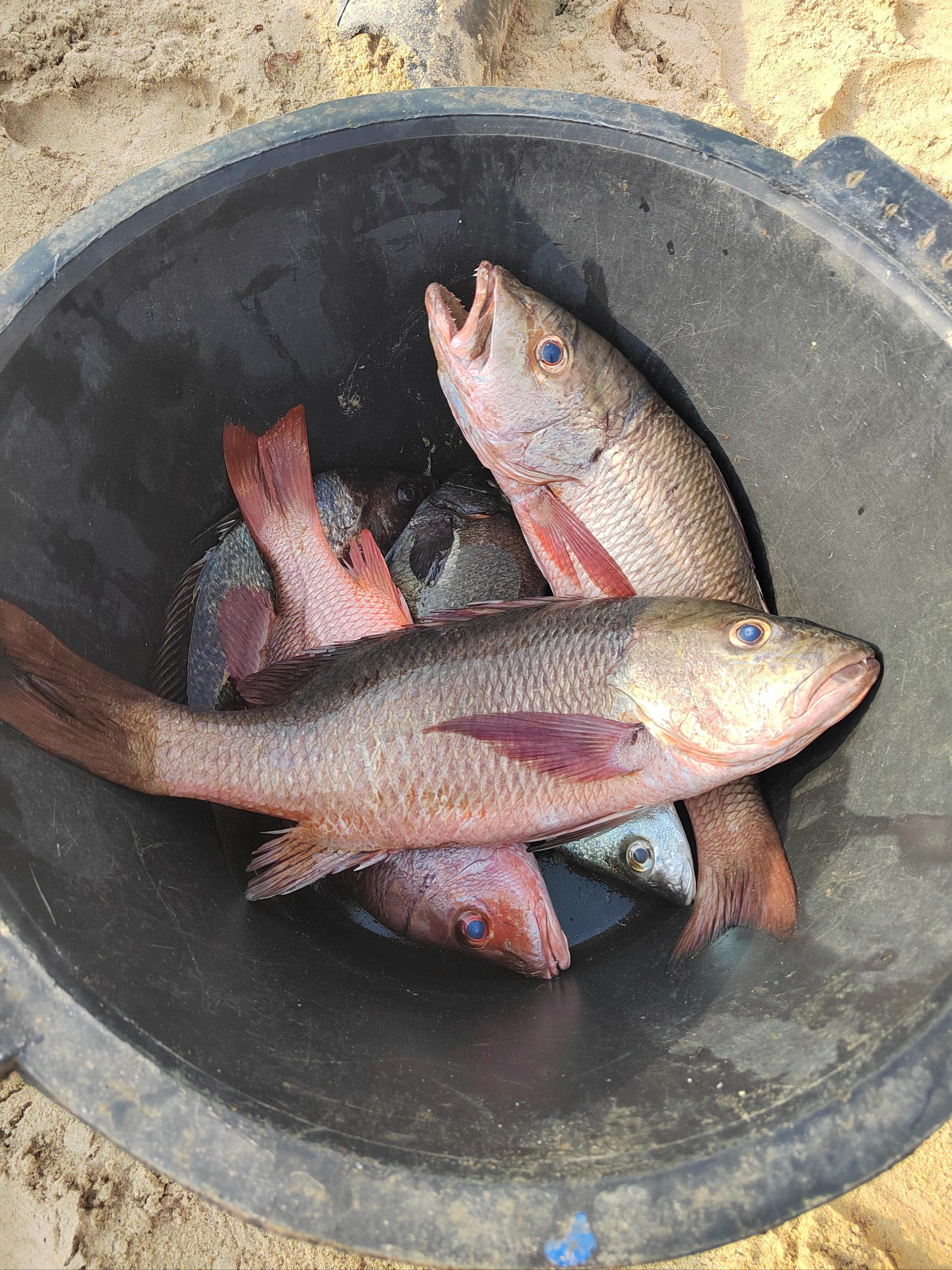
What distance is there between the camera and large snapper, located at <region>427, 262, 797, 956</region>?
187cm

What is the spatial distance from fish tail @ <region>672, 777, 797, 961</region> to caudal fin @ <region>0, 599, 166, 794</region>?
3.83 feet

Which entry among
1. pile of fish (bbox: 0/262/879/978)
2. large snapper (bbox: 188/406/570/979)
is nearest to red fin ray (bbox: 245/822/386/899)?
pile of fish (bbox: 0/262/879/978)

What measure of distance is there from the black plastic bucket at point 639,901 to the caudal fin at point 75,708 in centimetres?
6

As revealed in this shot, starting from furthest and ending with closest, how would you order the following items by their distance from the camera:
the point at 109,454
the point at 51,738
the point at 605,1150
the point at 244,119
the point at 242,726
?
1. the point at 244,119
2. the point at 109,454
3. the point at 242,726
4. the point at 51,738
5. the point at 605,1150

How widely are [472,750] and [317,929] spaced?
618 millimetres

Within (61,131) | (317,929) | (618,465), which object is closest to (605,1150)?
(317,929)

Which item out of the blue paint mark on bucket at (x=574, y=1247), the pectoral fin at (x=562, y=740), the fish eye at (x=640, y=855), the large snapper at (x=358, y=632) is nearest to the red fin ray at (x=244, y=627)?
the large snapper at (x=358, y=632)

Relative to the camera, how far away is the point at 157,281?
1.70m

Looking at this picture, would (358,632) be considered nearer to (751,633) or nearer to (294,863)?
(294,863)

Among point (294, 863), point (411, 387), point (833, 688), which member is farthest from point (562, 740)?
point (411, 387)

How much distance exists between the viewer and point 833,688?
1.54m

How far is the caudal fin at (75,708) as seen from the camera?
4.59 feet

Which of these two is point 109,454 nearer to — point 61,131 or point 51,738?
point 51,738

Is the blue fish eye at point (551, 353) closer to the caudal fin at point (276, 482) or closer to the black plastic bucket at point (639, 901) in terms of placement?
the black plastic bucket at point (639, 901)
